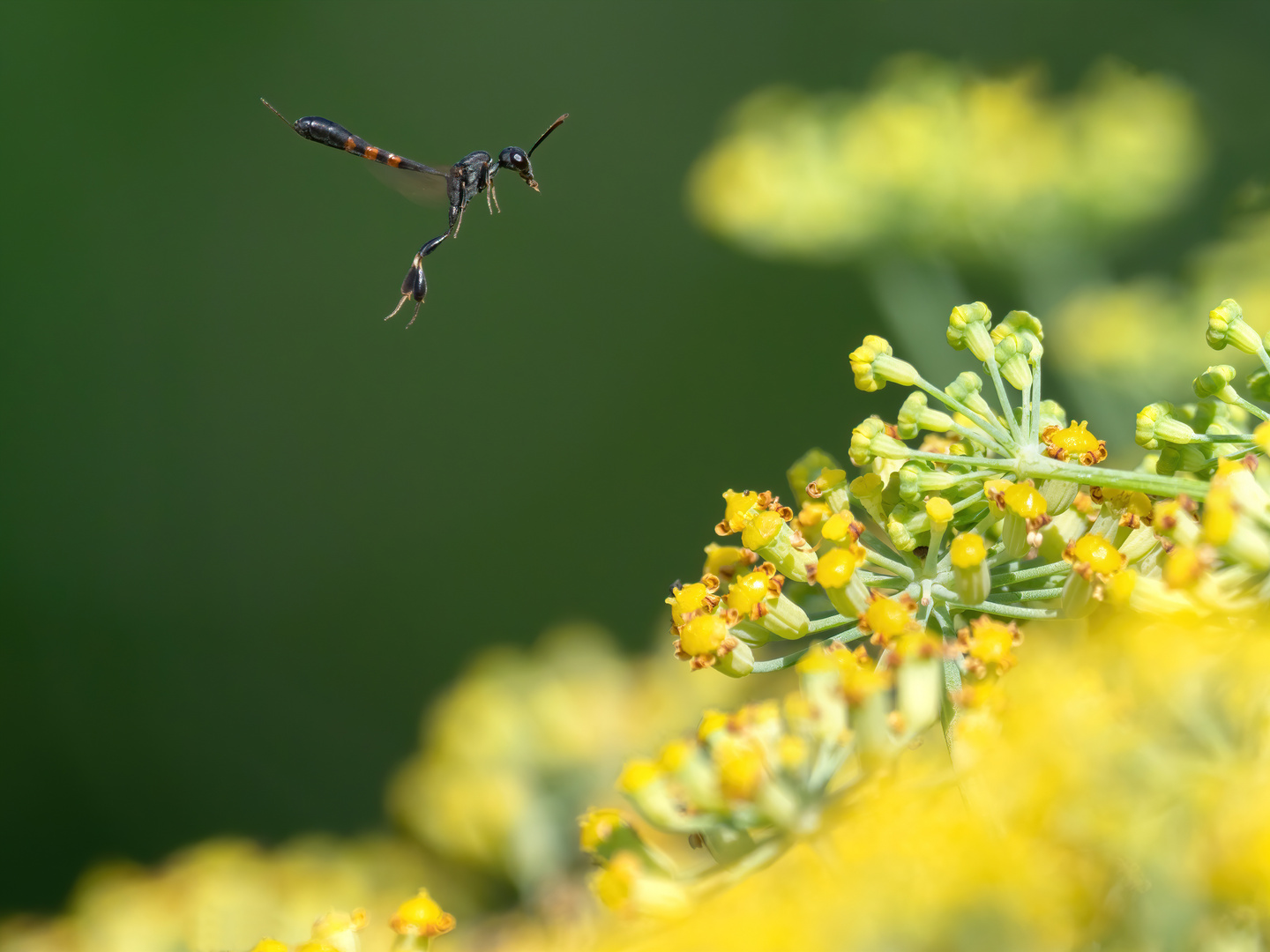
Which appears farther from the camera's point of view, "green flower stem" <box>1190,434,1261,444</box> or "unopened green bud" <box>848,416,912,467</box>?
"unopened green bud" <box>848,416,912,467</box>

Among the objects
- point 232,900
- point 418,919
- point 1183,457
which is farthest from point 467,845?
point 1183,457

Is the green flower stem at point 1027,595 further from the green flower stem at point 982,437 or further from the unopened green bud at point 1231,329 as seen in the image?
the unopened green bud at point 1231,329

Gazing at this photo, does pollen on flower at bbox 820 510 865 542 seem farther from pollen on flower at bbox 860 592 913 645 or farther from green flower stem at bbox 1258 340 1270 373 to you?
green flower stem at bbox 1258 340 1270 373

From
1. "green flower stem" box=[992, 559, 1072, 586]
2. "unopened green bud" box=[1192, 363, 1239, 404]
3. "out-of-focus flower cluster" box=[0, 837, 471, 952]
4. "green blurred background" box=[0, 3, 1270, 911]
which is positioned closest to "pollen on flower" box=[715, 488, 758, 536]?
"green flower stem" box=[992, 559, 1072, 586]

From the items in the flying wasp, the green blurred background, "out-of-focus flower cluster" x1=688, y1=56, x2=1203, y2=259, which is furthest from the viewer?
the green blurred background

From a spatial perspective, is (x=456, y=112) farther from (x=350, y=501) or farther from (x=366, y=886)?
(x=366, y=886)

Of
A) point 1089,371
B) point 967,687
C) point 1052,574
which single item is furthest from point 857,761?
point 1089,371

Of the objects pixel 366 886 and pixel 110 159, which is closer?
pixel 366 886
